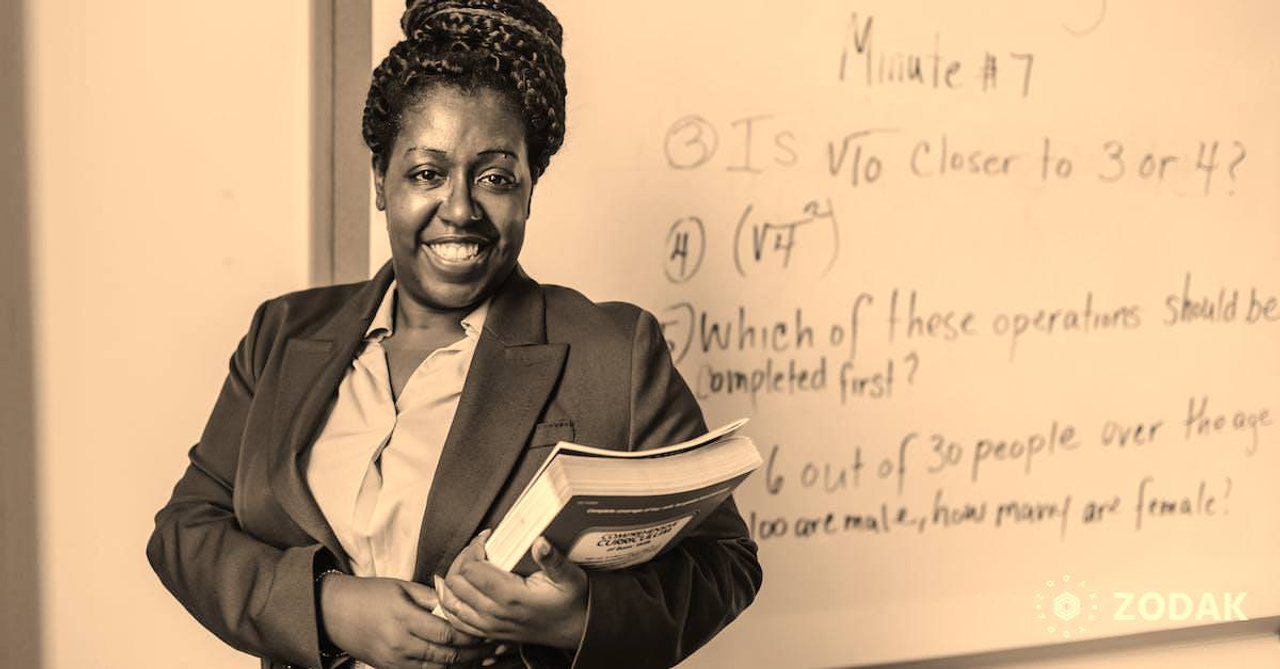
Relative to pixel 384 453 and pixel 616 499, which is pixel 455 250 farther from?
pixel 616 499

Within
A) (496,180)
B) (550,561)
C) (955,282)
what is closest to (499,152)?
(496,180)

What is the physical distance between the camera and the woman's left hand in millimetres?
889

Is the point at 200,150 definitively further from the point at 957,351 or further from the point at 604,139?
the point at 957,351

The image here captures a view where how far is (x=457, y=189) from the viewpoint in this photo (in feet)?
3.27

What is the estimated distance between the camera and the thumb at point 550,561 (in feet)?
2.80

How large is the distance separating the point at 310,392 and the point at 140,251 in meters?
0.55

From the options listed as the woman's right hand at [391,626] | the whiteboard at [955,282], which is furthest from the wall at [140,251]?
the woman's right hand at [391,626]

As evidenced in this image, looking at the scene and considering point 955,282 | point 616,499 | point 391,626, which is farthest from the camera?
point 955,282

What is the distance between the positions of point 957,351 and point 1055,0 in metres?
0.56

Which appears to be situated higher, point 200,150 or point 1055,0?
point 1055,0

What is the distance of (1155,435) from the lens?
1995 mm

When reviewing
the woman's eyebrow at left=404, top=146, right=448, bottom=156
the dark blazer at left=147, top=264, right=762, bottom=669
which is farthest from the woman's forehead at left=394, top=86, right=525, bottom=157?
the dark blazer at left=147, top=264, right=762, bottom=669

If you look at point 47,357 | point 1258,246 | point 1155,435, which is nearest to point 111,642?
point 47,357

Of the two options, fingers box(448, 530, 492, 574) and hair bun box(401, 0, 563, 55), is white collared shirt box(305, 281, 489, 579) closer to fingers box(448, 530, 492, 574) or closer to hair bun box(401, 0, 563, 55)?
fingers box(448, 530, 492, 574)
